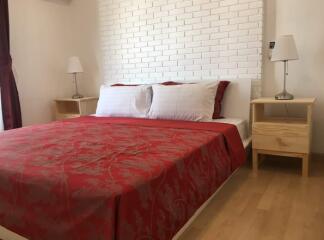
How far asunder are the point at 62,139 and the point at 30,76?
187 cm

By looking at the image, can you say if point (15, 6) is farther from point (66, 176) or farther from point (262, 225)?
point (262, 225)

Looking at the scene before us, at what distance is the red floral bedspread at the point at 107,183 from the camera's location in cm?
107

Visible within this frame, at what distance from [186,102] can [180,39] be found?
89cm

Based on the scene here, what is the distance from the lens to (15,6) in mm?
3252

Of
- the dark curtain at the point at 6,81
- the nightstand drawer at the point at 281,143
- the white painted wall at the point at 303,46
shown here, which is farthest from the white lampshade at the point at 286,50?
the dark curtain at the point at 6,81

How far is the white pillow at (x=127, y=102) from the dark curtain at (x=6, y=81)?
38.6 inches

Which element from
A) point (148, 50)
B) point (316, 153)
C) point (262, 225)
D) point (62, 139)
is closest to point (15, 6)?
point (148, 50)

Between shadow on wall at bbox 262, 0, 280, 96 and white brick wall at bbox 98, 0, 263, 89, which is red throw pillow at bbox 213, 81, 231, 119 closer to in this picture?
white brick wall at bbox 98, 0, 263, 89

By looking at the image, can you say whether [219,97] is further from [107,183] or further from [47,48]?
[47,48]

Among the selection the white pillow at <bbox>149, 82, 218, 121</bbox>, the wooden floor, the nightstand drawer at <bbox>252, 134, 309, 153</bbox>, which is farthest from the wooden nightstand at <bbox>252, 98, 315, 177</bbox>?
the white pillow at <bbox>149, 82, 218, 121</bbox>

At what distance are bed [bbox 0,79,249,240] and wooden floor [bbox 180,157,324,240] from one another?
236 millimetres

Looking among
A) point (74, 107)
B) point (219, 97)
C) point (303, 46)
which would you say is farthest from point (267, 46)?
point (74, 107)

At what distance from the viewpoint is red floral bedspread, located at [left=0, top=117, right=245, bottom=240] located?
1.07 m

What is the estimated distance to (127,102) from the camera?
296 centimetres
